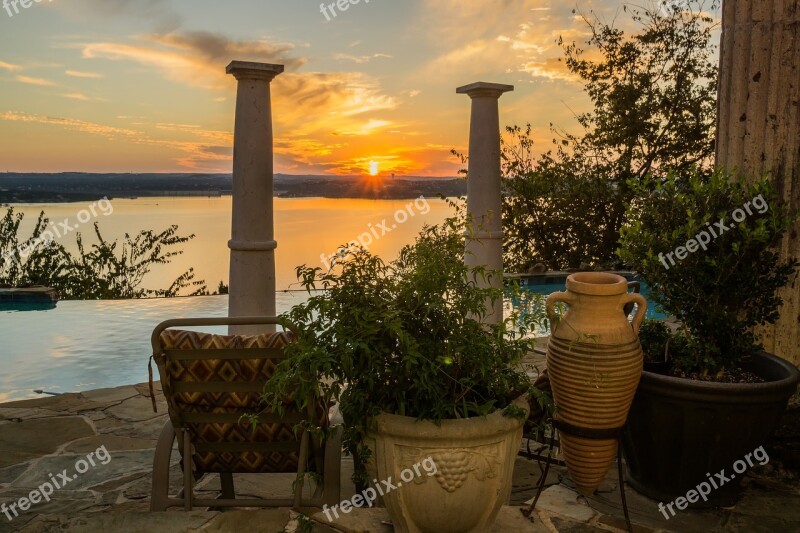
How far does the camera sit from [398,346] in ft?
7.31

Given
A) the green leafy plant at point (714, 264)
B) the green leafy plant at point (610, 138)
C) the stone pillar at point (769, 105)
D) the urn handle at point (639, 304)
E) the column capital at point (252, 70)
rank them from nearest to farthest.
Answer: the urn handle at point (639, 304)
the green leafy plant at point (714, 264)
the stone pillar at point (769, 105)
the column capital at point (252, 70)
the green leafy plant at point (610, 138)

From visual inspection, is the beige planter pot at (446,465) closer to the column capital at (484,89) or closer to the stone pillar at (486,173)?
the stone pillar at (486,173)

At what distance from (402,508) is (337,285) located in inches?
31.6

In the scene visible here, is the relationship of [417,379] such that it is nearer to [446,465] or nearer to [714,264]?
[446,465]

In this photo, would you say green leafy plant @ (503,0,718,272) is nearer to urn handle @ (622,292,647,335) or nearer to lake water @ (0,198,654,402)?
lake water @ (0,198,654,402)

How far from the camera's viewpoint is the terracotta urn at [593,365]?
2590 millimetres

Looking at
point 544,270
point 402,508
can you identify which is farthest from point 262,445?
point 544,270

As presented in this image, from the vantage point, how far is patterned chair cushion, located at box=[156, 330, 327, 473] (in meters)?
2.40

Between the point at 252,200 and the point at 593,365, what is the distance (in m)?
2.58

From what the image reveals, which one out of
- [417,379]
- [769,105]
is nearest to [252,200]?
[417,379]

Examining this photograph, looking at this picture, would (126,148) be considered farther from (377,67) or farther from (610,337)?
(610,337)

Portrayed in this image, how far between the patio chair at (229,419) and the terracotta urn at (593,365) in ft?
3.23

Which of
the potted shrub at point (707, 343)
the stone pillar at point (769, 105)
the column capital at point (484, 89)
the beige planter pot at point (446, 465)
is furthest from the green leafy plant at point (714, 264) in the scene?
the column capital at point (484, 89)

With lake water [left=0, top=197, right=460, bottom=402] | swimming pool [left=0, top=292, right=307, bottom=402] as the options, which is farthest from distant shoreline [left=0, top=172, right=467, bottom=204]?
swimming pool [left=0, top=292, right=307, bottom=402]
